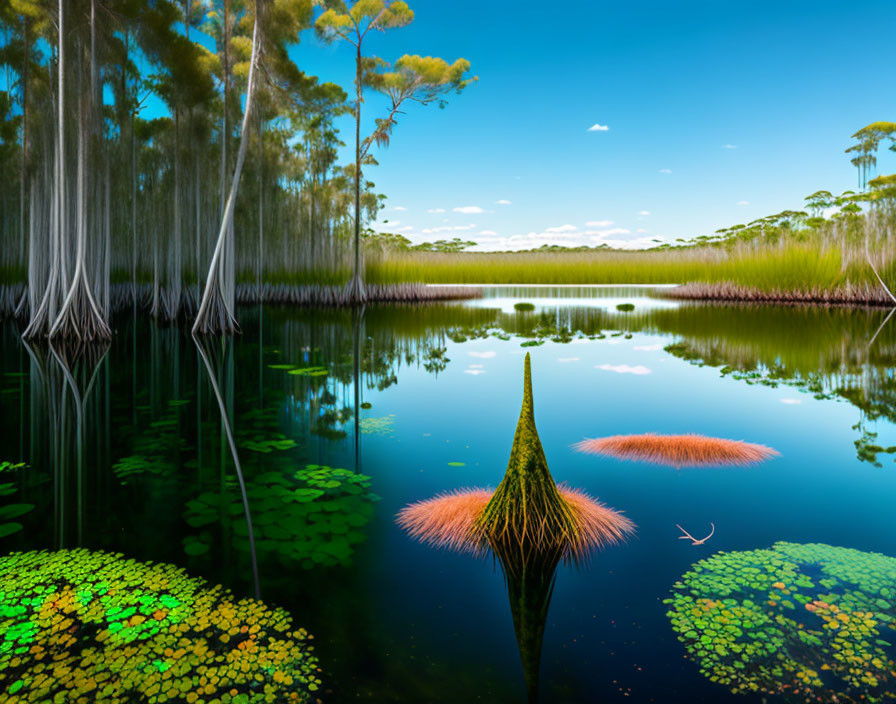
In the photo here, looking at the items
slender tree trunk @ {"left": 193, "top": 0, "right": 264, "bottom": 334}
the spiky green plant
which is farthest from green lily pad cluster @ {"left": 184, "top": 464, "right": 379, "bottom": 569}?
slender tree trunk @ {"left": 193, "top": 0, "right": 264, "bottom": 334}

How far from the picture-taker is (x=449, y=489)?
2959 mm

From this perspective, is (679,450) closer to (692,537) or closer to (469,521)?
(692,537)

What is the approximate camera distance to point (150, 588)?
1935mm

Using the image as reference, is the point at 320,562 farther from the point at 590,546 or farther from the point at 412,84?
the point at 412,84

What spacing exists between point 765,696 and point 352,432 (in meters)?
3.03

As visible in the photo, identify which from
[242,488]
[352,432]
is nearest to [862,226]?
[352,432]

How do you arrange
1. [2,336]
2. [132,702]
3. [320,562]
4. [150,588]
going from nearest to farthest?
[132,702] → [150,588] → [320,562] → [2,336]

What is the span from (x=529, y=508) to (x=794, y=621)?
90 cm

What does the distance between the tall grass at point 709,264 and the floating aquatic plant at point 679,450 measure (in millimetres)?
13641

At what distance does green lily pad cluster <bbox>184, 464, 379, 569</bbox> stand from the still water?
0.01 metres

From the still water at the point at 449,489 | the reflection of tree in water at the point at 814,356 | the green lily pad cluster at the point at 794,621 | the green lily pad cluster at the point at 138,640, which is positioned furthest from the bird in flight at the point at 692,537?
the reflection of tree in water at the point at 814,356

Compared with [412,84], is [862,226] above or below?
below

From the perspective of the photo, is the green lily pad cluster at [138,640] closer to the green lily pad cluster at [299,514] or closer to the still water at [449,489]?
the still water at [449,489]

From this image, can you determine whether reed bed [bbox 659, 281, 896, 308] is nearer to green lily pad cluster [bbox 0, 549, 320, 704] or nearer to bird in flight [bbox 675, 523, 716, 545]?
bird in flight [bbox 675, 523, 716, 545]
